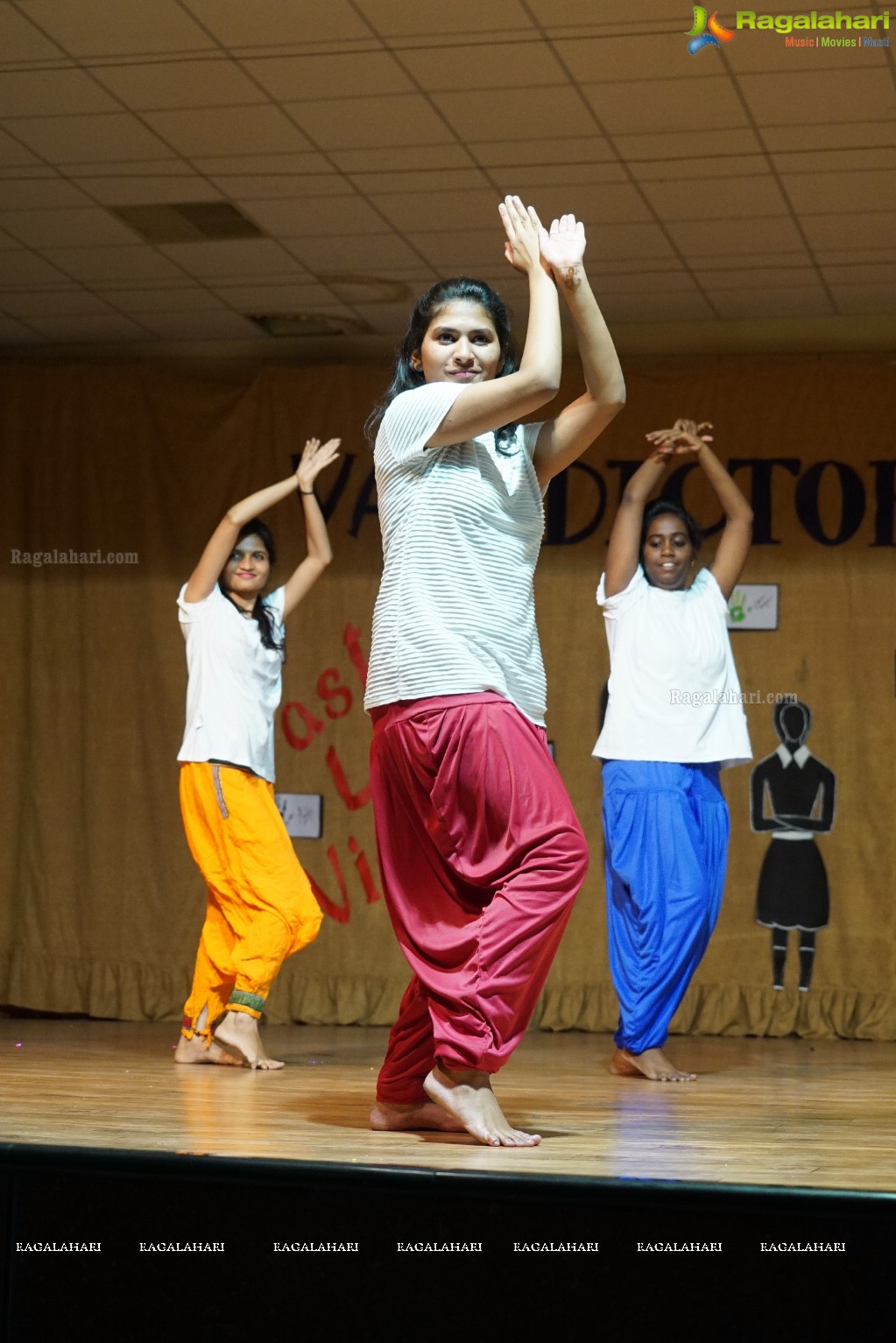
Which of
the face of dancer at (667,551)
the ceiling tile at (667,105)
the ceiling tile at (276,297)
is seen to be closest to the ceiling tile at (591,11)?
the ceiling tile at (667,105)

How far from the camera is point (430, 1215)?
2.04 metres

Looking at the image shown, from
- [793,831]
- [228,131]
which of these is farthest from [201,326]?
[793,831]

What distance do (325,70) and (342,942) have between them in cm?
361

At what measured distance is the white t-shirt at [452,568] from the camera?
271 centimetres

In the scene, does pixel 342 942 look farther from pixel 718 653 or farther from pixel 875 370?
pixel 875 370

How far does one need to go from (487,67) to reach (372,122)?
53 centimetres

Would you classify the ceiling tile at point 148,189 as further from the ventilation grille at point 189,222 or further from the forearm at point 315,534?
the forearm at point 315,534

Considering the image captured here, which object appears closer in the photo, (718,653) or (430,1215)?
(430,1215)

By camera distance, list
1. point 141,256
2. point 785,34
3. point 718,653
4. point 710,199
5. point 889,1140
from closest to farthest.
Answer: point 889,1140, point 785,34, point 718,653, point 710,199, point 141,256

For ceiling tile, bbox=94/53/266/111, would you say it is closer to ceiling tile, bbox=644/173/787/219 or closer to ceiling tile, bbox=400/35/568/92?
ceiling tile, bbox=400/35/568/92

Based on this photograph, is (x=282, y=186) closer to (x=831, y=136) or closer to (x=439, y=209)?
(x=439, y=209)

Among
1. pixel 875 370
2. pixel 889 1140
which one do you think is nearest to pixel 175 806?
pixel 875 370

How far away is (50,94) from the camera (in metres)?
5.01

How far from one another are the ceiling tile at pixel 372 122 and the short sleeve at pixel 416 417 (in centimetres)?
254
